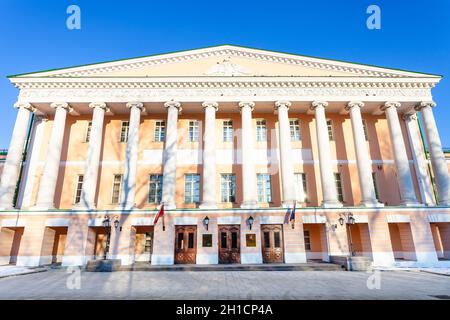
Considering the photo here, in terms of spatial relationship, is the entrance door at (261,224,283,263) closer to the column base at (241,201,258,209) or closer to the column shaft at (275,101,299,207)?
the column base at (241,201,258,209)

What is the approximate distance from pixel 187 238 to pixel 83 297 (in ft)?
31.6

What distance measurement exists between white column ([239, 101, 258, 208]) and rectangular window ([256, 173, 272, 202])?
1757 mm

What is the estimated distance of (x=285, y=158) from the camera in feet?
62.9

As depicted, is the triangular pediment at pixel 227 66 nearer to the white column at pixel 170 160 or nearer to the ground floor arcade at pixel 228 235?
the white column at pixel 170 160

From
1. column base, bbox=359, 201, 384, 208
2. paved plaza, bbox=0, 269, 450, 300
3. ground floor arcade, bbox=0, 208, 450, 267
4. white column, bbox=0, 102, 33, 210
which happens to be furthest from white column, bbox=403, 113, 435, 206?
white column, bbox=0, 102, 33, 210

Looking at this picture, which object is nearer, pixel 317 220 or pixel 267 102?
pixel 317 220

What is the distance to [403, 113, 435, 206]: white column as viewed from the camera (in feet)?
66.8

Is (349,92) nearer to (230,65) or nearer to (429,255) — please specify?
(230,65)

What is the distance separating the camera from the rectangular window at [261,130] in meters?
21.9

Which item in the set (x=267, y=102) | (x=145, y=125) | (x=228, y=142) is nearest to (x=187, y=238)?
(x=228, y=142)

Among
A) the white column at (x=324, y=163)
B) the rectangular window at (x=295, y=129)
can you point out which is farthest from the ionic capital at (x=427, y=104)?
the rectangular window at (x=295, y=129)

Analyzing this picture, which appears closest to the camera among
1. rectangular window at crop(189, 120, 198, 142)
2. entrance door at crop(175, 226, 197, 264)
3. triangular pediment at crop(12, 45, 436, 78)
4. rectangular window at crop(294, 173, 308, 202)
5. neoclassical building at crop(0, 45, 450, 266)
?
entrance door at crop(175, 226, 197, 264)

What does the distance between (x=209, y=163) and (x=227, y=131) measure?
174 inches

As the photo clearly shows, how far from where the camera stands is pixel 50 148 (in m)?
19.2
